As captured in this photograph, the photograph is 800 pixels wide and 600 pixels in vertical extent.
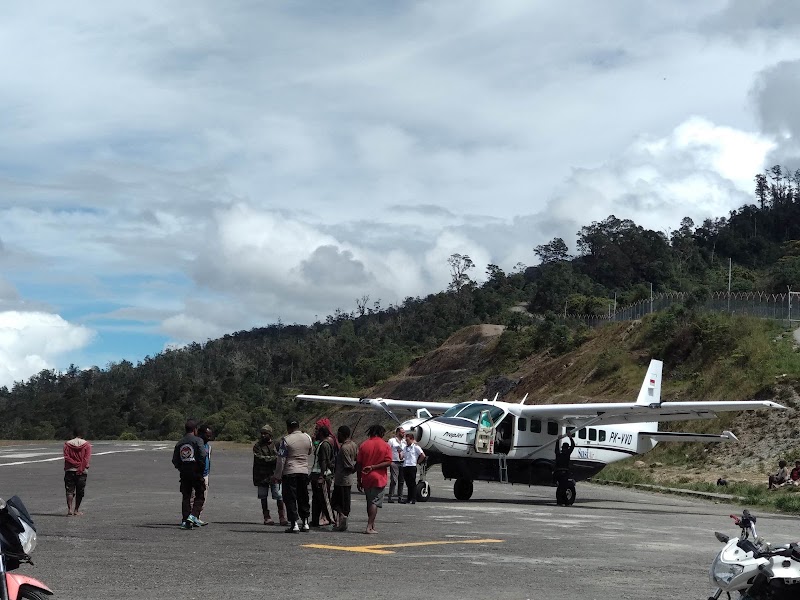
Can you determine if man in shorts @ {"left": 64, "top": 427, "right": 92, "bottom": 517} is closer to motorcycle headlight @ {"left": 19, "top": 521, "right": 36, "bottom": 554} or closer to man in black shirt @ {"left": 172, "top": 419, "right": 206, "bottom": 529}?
man in black shirt @ {"left": 172, "top": 419, "right": 206, "bottom": 529}

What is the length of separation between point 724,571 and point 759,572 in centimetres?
24

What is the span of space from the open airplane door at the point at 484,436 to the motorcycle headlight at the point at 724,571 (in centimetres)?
1865

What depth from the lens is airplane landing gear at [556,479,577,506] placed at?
25.5m

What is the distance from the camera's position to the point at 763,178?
5950 inches

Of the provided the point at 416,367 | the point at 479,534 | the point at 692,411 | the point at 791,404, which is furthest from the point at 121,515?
the point at 416,367

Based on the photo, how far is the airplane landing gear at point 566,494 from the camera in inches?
1004

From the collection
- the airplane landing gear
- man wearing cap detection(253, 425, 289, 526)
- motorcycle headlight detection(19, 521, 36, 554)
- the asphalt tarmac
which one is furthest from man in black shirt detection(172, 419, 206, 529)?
the airplane landing gear

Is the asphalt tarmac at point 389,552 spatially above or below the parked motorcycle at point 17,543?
below

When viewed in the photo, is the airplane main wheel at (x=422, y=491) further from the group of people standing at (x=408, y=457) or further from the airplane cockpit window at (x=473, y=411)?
the airplane cockpit window at (x=473, y=411)

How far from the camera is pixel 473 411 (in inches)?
1057

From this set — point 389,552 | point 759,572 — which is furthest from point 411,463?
point 759,572

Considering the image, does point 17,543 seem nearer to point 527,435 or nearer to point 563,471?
point 563,471

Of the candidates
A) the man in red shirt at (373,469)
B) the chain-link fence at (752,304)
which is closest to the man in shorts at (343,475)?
the man in red shirt at (373,469)

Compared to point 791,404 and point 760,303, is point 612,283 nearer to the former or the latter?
point 760,303
